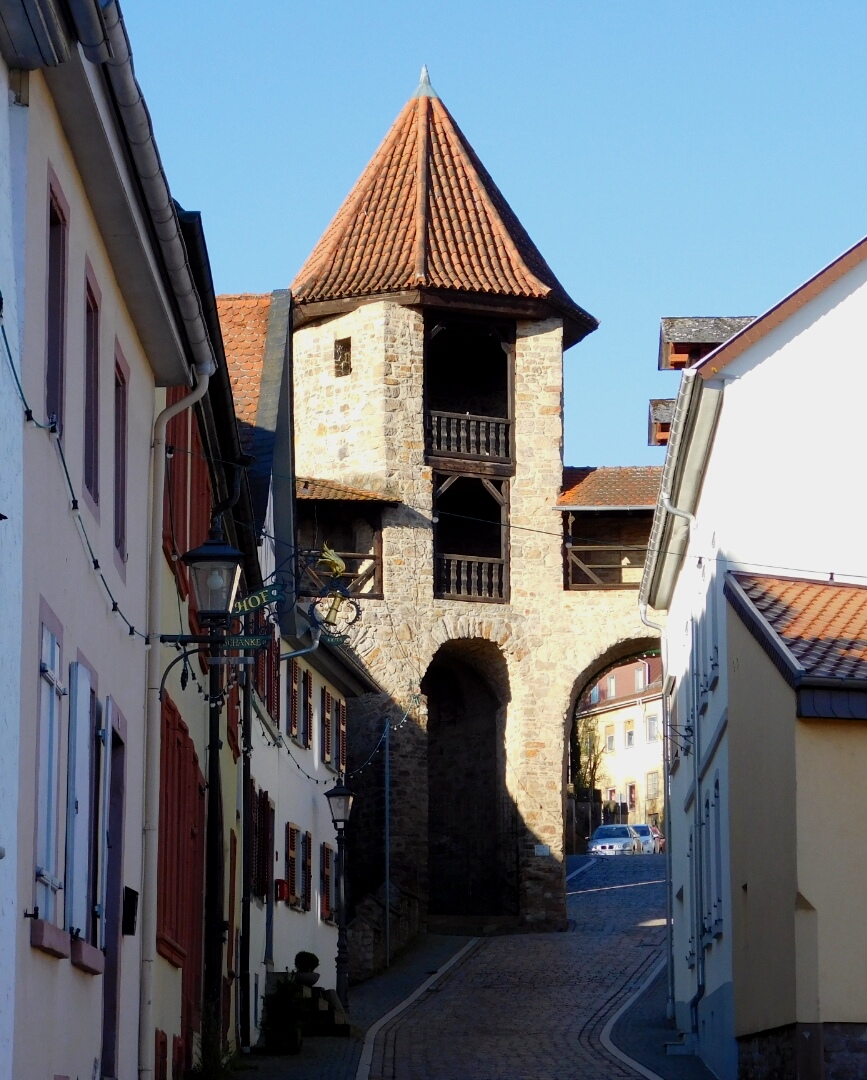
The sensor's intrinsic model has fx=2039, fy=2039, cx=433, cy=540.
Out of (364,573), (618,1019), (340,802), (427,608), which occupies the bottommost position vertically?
(618,1019)

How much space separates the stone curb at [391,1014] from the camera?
60.8ft

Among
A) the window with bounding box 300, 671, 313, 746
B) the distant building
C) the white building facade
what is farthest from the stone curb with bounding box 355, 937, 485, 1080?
the distant building

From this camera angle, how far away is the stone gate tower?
3891 cm

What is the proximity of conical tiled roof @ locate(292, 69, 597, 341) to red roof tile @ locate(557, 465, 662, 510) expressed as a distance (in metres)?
3.07

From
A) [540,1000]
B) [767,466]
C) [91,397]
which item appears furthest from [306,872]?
[91,397]

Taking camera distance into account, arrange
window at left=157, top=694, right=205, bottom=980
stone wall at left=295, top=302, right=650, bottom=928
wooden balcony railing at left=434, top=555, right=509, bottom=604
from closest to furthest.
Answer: window at left=157, top=694, right=205, bottom=980 → stone wall at left=295, top=302, right=650, bottom=928 → wooden balcony railing at left=434, top=555, right=509, bottom=604

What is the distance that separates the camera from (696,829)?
22375mm

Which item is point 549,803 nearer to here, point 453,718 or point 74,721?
point 453,718

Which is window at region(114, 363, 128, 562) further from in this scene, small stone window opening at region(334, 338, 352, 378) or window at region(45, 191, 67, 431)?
small stone window opening at region(334, 338, 352, 378)

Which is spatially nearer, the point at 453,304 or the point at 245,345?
the point at 245,345

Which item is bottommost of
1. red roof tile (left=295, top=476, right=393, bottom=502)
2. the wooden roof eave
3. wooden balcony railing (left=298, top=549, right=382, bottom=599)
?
wooden balcony railing (left=298, top=549, right=382, bottom=599)

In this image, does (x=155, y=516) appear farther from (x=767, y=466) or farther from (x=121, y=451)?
(x=767, y=466)

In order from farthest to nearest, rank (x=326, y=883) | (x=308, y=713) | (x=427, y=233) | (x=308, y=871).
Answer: (x=427, y=233)
(x=326, y=883)
(x=308, y=713)
(x=308, y=871)

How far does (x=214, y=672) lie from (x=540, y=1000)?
14.8 meters
